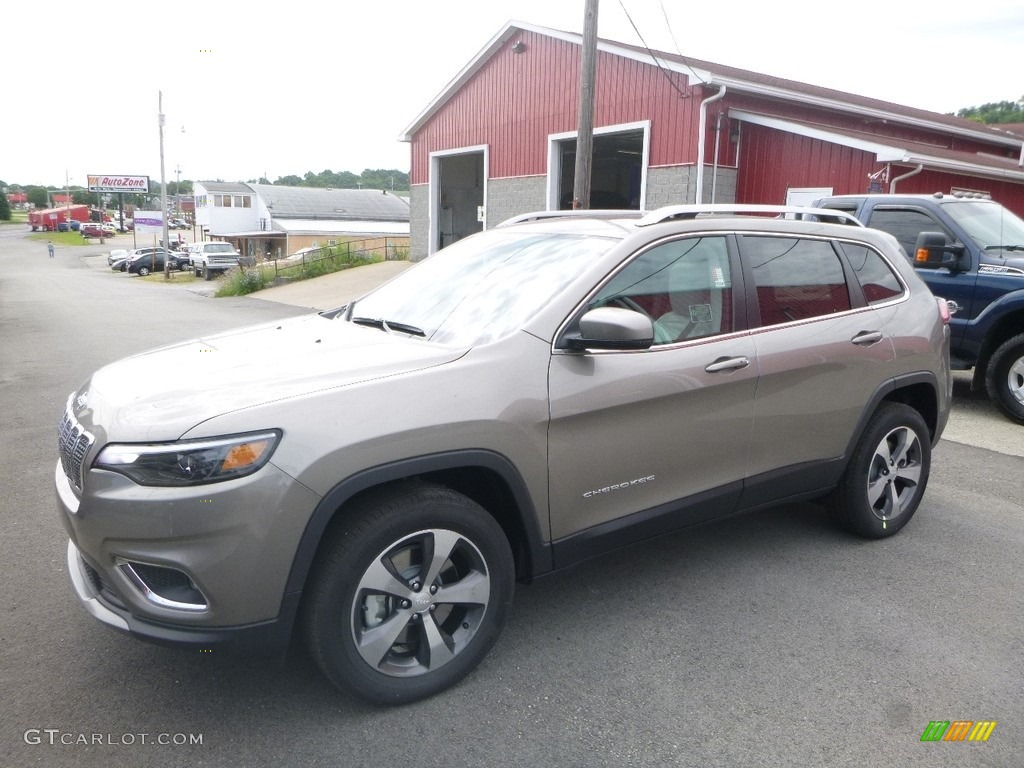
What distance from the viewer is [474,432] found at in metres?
2.87

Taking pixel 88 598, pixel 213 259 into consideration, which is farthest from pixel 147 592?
pixel 213 259

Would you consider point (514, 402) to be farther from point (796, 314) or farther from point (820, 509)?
point (820, 509)

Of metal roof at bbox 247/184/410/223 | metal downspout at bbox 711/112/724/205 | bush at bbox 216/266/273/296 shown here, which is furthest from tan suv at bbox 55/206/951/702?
metal roof at bbox 247/184/410/223

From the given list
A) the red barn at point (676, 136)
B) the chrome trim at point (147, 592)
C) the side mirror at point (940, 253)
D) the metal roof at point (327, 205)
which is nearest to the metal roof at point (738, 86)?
the red barn at point (676, 136)

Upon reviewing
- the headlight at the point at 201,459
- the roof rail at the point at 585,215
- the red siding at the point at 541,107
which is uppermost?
the red siding at the point at 541,107

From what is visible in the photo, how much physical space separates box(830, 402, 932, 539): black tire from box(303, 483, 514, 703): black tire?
2.21 meters

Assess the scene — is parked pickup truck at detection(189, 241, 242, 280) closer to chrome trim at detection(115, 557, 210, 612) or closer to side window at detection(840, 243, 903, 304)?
side window at detection(840, 243, 903, 304)

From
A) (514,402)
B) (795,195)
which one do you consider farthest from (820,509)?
(795,195)

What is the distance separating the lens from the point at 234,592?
2.52m

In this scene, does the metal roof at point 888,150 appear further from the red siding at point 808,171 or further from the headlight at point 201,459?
the headlight at point 201,459

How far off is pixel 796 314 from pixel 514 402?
1755 millimetres

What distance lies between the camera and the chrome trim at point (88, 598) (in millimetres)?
2644

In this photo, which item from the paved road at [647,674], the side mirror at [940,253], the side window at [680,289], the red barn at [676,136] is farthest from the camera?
the red barn at [676,136]

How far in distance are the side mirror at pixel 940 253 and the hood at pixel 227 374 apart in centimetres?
618
